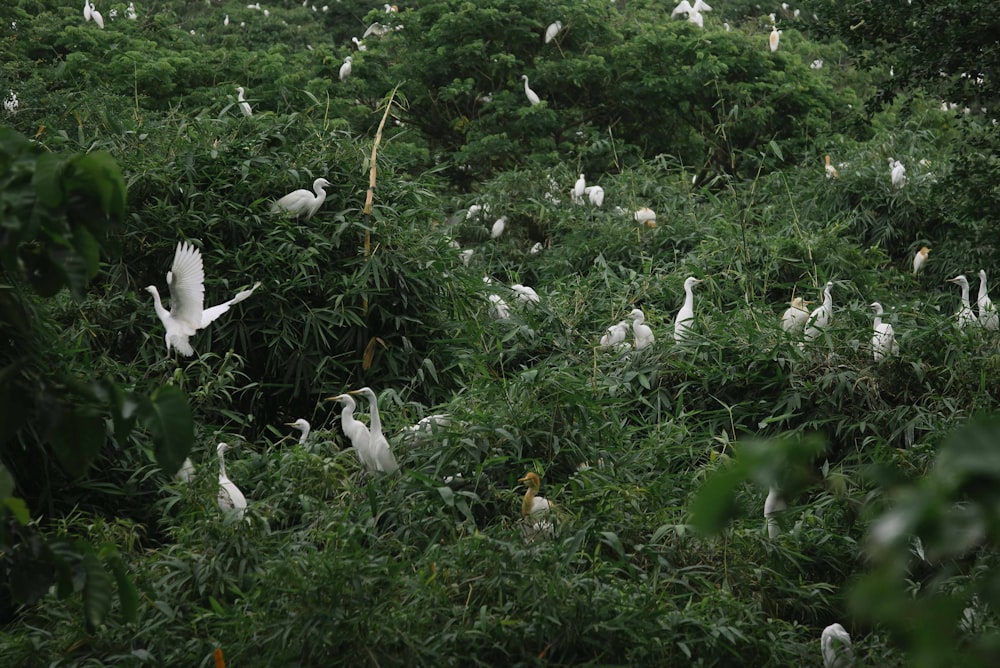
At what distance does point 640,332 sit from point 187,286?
244 cm

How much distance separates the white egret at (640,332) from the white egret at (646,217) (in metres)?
2.26

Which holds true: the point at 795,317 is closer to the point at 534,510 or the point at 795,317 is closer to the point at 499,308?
the point at 499,308

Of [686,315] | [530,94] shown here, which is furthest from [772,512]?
[530,94]

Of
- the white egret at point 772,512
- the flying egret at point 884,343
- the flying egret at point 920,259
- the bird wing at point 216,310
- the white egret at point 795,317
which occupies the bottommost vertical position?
the flying egret at point 920,259

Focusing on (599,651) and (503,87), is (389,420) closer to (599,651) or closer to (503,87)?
(599,651)

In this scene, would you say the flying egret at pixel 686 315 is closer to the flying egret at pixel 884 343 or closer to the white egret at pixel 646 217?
the flying egret at pixel 884 343

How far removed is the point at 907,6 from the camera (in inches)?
199

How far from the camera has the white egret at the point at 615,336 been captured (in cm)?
598

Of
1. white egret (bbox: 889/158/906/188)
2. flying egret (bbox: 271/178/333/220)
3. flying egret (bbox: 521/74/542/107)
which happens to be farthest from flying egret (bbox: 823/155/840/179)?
flying egret (bbox: 271/178/333/220)

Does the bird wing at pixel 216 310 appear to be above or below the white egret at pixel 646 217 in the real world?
above

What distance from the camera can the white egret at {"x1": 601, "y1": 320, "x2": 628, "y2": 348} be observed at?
5.98m

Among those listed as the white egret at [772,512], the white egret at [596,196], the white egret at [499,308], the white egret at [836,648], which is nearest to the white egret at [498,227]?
→ the white egret at [596,196]

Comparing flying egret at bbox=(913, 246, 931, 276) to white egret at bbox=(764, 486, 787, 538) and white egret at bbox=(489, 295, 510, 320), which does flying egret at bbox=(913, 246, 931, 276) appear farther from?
white egret at bbox=(764, 486, 787, 538)

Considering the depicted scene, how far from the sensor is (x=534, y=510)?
3.83 meters
